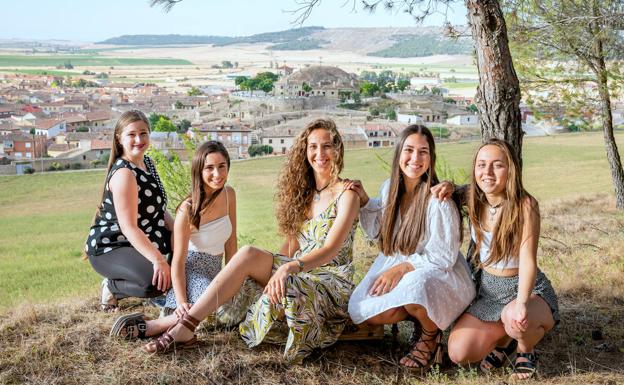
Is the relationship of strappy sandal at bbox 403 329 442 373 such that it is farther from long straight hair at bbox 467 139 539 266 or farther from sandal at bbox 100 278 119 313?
sandal at bbox 100 278 119 313

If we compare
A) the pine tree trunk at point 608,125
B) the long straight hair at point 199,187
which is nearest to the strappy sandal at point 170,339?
the long straight hair at point 199,187

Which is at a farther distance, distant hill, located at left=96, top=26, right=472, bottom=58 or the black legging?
distant hill, located at left=96, top=26, right=472, bottom=58

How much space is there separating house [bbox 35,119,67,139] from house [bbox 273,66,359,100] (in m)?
27.1

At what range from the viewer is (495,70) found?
13.8 ft

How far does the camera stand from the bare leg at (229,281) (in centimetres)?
302

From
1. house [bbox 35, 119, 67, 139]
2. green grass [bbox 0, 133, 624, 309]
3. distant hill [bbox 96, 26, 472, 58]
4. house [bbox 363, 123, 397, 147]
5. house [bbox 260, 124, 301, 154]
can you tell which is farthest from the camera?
distant hill [bbox 96, 26, 472, 58]

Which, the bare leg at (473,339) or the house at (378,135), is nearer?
the bare leg at (473,339)

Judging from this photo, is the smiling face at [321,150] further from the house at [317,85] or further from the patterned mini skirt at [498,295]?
the house at [317,85]

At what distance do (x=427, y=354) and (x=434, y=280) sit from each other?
0.37 m

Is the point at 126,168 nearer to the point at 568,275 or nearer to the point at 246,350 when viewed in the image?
the point at 246,350

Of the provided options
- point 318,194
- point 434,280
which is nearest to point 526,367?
point 434,280

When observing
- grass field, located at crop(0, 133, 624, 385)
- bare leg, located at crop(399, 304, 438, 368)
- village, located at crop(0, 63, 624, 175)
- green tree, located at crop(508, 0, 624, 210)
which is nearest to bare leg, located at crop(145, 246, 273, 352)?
grass field, located at crop(0, 133, 624, 385)

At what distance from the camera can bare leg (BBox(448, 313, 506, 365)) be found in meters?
3.00

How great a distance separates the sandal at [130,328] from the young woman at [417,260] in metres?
1.01
